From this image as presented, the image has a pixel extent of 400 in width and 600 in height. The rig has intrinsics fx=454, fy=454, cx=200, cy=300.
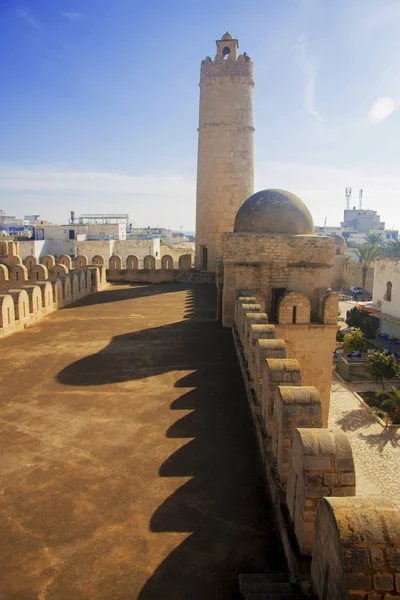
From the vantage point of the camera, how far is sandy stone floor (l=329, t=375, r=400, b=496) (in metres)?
15.7

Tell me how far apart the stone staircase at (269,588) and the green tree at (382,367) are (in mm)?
21835

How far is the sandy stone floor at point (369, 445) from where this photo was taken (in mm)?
15738

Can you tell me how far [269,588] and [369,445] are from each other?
17087mm

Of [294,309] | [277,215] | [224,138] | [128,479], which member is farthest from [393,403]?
[128,479]

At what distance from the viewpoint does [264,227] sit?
1355 cm

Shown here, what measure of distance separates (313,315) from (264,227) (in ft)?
9.76

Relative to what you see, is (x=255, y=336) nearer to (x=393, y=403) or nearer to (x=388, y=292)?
(x=393, y=403)

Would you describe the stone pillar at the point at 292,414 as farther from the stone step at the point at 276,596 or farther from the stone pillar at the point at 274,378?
the stone step at the point at 276,596

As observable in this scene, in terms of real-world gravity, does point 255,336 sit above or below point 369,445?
above

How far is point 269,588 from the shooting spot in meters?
3.14

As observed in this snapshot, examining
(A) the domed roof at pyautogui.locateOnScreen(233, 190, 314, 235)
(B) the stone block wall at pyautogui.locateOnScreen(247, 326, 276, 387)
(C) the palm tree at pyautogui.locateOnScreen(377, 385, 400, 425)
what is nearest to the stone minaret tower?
(A) the domed roof at pyautogui.locateOnScreen(233, 190, 314, 235)

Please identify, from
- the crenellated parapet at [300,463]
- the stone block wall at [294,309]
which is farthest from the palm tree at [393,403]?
the crenellated parapet at [300,463]

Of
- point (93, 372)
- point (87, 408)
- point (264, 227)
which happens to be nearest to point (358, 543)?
point (87, 408)

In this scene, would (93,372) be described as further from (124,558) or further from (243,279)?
(243,279)
